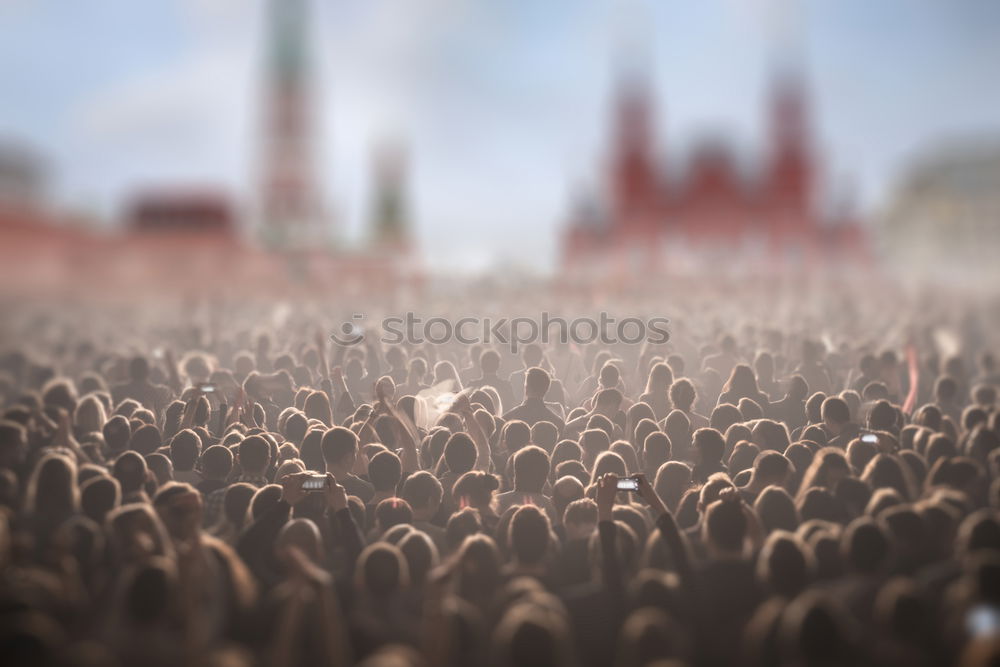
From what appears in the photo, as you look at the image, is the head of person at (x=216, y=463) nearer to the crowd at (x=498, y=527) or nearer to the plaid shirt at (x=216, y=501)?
the crowd at (x=498, y=527)

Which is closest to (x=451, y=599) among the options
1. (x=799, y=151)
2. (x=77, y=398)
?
(x=77, y=398)

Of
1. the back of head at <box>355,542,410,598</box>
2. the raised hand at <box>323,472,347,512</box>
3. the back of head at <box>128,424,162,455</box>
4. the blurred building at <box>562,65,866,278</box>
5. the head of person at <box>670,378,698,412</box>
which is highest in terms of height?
the blurred building at <box>562,65,866,278</box>

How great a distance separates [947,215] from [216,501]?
10163cm

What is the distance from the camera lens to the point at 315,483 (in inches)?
194

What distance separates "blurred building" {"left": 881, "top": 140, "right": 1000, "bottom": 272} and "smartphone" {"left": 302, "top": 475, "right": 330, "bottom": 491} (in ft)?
291

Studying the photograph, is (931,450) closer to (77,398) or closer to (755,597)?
(755,597)

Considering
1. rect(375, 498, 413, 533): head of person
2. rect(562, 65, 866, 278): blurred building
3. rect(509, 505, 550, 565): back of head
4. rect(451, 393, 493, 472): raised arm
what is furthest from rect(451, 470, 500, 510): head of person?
rect(562, 65, 866, 278): blurred building

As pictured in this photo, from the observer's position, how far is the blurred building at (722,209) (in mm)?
52125

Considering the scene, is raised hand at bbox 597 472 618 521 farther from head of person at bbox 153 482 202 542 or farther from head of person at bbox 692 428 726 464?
head of person at bbox 153 482 202 542

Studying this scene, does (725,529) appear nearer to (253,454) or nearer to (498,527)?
(498,527)

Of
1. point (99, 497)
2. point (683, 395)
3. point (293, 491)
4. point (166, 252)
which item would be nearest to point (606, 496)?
point (293, 491)

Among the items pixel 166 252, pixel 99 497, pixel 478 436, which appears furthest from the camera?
pixel 166 252

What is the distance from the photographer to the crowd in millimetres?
3574

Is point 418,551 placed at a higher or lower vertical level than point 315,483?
lower
